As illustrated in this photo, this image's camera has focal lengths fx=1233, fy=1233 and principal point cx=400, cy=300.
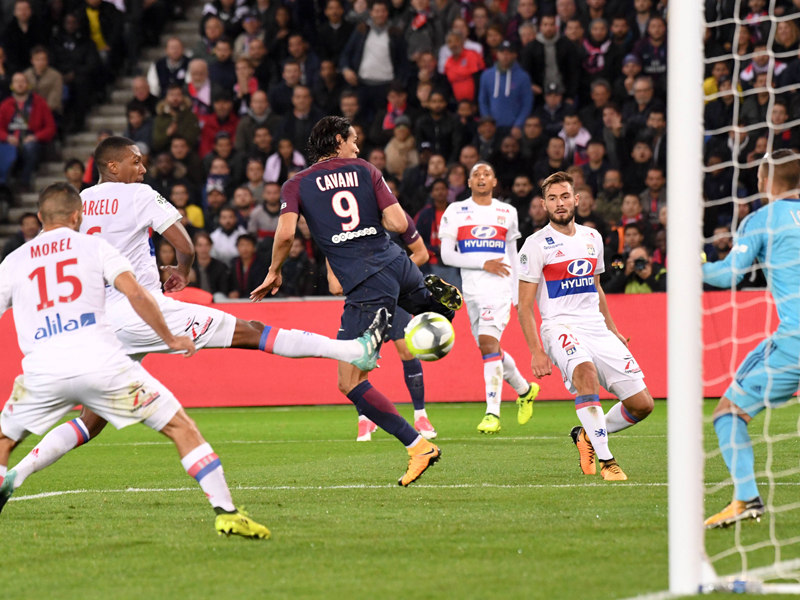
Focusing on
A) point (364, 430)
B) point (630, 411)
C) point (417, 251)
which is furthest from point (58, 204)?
point (364, 430)

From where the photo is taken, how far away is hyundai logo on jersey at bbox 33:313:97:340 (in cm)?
588

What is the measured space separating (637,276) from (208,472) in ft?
30.6

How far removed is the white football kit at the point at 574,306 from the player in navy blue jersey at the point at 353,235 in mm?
1099

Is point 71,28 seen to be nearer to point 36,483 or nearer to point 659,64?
point 659,64

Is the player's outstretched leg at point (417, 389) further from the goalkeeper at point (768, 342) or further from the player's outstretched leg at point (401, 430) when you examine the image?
the goalkeeper at point (768, 342)

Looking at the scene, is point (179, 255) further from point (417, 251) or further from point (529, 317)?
point (529, 317)

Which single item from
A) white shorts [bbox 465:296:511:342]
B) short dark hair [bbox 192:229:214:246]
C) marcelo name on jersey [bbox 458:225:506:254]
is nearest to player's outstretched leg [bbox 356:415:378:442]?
white shorts [bbox 465:296:511:342]

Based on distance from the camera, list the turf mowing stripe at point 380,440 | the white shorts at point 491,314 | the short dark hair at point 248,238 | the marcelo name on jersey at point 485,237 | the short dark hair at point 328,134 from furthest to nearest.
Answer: the short dark hair at point 248,238, the marcelo name on jersey at point 485,237, the white shorts at point 491,314, the turf mowing stripe at point 380,440, the short dark hair at point 328,134

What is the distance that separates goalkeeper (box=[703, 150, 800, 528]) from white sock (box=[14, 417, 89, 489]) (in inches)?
144

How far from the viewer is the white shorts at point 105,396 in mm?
5828

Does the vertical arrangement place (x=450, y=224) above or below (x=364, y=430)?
above

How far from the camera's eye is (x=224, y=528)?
5.93 m

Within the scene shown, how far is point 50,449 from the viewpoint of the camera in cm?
714

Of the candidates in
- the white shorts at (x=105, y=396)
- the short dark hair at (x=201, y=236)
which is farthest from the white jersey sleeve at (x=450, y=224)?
the white shorts at (x=105, y=396)
